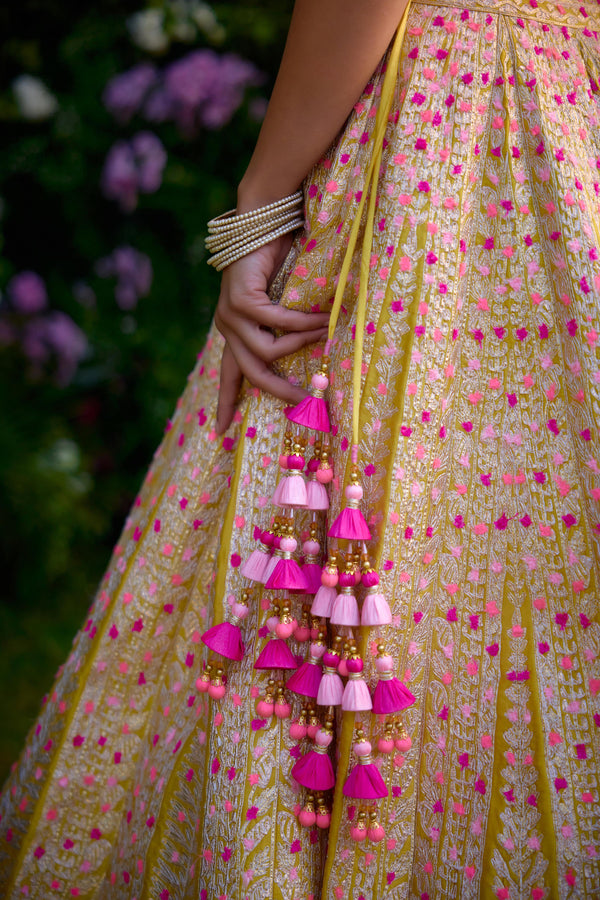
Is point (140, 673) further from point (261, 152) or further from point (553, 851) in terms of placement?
point (261, 152)

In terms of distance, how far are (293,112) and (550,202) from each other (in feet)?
0.80

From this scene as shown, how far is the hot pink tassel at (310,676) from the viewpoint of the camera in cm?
63

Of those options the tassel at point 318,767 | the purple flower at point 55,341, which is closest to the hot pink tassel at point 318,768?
the tassel at point 318,767

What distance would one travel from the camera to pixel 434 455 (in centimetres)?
64

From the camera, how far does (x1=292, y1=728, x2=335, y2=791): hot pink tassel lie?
2.02 ft

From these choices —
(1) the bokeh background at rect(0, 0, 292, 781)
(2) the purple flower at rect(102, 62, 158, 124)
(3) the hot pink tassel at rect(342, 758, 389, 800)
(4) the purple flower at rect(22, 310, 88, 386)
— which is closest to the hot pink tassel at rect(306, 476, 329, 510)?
(3) the hot pink tassel at rect(342, 758, 389, 800)

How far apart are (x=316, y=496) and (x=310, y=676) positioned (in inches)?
6.1

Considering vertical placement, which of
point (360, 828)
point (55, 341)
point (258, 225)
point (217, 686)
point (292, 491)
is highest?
point (55, 341)

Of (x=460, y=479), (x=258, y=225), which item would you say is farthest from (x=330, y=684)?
(x=258, y=225)

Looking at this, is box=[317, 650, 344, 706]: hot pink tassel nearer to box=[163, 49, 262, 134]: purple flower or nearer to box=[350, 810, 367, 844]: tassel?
box=[350, 810, 367, 844]: tassel

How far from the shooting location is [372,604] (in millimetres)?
597

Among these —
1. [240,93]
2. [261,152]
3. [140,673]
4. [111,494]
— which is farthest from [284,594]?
[240,93]

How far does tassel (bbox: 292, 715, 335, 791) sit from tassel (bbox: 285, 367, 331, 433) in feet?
0.82

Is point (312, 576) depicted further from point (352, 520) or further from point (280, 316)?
point (280, 316)
